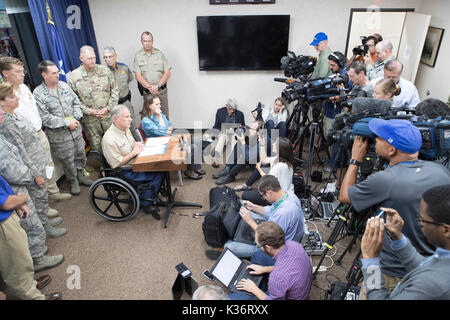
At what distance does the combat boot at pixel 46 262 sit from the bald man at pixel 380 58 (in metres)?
4.17

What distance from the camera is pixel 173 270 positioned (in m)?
2.65

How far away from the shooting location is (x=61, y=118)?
3.36 m

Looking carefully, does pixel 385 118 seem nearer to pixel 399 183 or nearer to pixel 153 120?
pixel 399 183

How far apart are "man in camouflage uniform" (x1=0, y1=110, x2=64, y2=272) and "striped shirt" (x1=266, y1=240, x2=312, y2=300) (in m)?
2.04

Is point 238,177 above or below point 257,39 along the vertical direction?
below

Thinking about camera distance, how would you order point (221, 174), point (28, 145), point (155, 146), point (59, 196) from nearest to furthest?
1. point (28, 145)
2. point (155, 146)
3. point (59, 196)
4. point (221, 174)

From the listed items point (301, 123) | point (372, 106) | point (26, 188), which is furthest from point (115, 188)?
point (372, 106)

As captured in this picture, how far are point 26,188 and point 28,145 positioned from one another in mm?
393

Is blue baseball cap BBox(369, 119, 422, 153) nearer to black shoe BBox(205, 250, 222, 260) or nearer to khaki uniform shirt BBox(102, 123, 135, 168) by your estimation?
black shoe BBox(205, 250, 222, 260)

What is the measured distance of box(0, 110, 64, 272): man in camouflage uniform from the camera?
87.9 inches

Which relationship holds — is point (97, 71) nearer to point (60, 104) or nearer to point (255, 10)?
point (60, 104)
